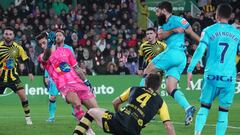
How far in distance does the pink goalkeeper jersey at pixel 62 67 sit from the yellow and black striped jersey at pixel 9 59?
2.93 meters

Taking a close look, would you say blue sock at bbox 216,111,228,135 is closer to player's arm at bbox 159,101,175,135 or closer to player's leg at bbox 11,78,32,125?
player's arm at bbox 159,101,175,135

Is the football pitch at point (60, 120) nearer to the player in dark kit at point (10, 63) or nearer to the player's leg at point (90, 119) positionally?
the player in dark kit at point (10, 63)

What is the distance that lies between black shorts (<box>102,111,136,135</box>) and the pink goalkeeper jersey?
350cm

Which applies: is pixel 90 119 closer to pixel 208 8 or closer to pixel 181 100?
pixel 181 100

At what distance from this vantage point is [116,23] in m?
28.6

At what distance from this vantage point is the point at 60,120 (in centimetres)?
1645

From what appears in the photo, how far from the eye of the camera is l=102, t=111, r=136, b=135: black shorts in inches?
364

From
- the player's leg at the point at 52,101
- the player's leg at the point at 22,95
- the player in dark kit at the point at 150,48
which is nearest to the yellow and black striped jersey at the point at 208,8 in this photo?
the player in dark kit at the point at 150,48

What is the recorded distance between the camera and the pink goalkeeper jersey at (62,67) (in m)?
12.9

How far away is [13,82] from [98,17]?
13.4 metres

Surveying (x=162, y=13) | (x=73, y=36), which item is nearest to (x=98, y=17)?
(x=73, y=36)

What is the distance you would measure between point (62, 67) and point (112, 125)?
13.4 ft

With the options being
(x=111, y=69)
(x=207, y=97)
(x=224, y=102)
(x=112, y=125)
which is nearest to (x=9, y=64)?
(x=207, y=97)

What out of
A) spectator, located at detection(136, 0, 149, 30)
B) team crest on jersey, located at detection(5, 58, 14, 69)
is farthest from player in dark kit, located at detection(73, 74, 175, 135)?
spectator, located at detection(136, 0, 149, 30)
